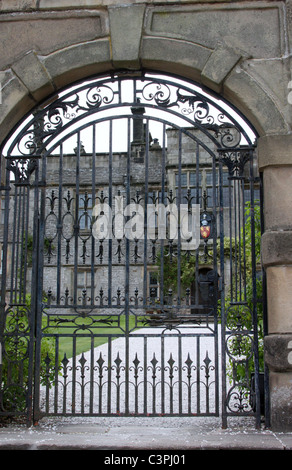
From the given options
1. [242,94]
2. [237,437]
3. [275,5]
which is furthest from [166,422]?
[275,5]

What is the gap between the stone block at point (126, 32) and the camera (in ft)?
15.0

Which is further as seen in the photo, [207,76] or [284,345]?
[207,76]

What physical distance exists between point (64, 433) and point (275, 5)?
14.1ft

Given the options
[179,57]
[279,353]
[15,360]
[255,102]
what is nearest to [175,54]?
[179,57]

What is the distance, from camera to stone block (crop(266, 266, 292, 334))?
4.11 metres

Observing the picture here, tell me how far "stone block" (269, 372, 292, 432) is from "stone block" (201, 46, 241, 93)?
2700 millimetres

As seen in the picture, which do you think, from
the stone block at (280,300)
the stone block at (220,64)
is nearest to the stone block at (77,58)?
the stone block at (220,64)

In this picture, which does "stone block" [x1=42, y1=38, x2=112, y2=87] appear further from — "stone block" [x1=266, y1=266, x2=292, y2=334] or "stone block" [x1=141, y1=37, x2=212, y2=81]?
"stone block" [x1=266, y1=266, x2=292, y2=334]

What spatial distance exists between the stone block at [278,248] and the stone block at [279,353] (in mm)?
630

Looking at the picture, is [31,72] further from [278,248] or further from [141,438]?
[141,438]

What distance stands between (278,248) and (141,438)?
1.92 m

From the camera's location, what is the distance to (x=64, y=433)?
13.4 ft

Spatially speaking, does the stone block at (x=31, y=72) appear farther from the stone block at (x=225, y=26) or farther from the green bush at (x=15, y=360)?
the green bush at (x=15, y=360)
